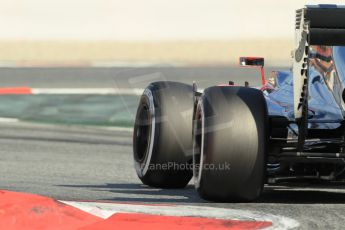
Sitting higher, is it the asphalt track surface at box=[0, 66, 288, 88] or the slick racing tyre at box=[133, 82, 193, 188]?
the slick racing tyre at box=[133, 82, 193, 188]

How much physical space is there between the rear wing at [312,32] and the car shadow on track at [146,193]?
51.2 inches

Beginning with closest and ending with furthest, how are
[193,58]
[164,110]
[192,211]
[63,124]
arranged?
[192,211]
[164,110]
[63,124]
[193,58]

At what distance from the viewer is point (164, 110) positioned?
7902 mm

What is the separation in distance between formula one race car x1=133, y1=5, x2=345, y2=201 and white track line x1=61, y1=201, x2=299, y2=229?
37 centimetres

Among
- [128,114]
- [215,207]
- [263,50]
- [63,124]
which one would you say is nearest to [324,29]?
[215,207]

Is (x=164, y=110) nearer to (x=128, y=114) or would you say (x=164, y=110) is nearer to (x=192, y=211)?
(x=192, y=211)

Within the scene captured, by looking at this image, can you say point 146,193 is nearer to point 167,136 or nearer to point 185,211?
point 167,136

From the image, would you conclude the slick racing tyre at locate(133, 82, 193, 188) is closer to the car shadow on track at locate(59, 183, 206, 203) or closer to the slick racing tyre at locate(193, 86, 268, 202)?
the car shadow on track at locate(59, 183, 206, 203)

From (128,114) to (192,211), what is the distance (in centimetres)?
1027

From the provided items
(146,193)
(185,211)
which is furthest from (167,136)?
(185,211)

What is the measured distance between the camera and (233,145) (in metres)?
6.43

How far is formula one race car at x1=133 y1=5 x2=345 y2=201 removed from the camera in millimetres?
6309

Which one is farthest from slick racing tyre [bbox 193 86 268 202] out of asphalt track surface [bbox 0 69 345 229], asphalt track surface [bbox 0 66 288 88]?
asphalt track surface [bbox 0 66 288 88]

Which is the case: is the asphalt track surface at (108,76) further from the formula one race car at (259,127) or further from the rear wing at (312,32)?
the rear wing at (312,32)
